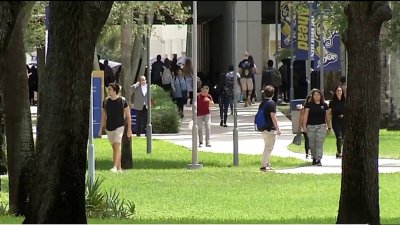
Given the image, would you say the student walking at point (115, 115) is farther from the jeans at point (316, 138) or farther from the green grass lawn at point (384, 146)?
the green grass lawn at point (384, 146)

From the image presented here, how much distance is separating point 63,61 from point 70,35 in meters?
0.22

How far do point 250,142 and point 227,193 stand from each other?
12.2m

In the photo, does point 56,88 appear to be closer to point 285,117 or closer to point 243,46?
point 285,117

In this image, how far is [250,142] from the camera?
29844mm

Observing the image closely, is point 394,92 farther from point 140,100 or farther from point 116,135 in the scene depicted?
point 116,135

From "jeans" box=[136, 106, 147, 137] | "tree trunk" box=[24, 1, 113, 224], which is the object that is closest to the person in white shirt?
"jeans" box=[136, 106, 147, 137]

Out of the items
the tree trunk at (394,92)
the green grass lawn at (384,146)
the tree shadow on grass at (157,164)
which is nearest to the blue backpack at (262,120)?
the tree shadow on grass at (157,164)

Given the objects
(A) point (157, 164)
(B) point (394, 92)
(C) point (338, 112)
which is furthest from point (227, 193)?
(B) point (394, 92)

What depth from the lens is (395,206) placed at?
15.0 m

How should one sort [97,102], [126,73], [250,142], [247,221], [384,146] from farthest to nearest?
[250,142] → [384,146] → [126,73] → [97,102] → [247,221]

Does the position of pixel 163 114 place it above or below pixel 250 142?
above

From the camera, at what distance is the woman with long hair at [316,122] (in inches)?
878

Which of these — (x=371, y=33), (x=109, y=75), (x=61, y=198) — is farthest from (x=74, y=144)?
(x=109, y=75)

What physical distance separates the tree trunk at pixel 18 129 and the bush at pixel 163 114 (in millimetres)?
18255
